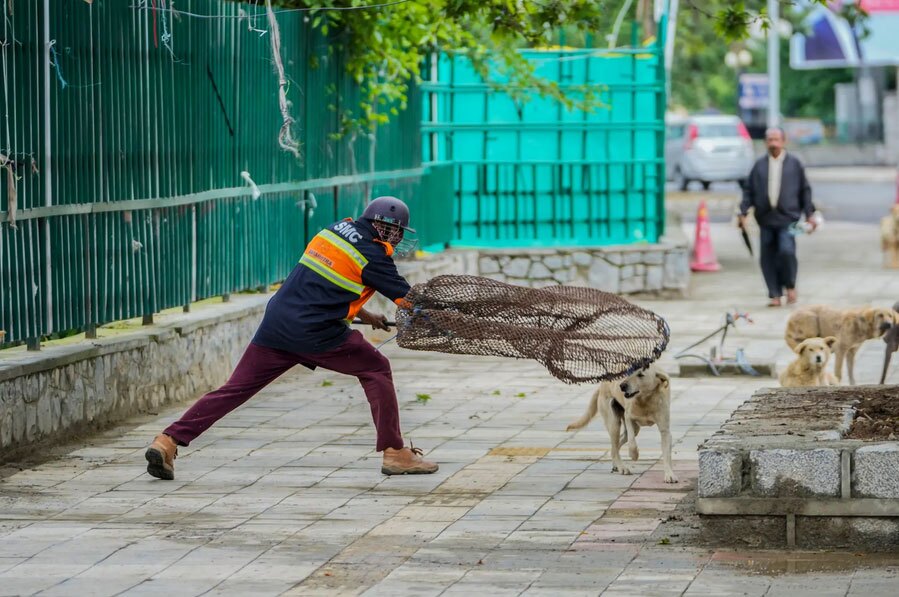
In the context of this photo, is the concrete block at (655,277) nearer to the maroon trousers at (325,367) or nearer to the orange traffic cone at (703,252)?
the orange traffic cone at (703,252)

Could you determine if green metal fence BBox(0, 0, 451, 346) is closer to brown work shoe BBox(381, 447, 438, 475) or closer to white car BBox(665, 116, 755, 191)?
brown work shoe BBox(381, 447, 438, 475)

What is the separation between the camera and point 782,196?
18344 mm

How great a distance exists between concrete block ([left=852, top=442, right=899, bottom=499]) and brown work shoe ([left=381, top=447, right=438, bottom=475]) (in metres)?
2.78

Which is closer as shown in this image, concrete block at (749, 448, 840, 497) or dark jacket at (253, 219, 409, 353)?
concrete block at (749, 448, 840, 497)

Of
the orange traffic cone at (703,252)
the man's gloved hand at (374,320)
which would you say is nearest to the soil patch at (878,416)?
the man's gloved hand at (374,320)

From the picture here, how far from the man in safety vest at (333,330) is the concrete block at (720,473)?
2289 millimetres

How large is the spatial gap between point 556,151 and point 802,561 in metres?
12.7

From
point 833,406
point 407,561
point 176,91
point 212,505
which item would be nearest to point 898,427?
point 833,406

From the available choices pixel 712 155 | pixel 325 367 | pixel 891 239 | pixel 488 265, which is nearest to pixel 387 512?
pixel 325 367

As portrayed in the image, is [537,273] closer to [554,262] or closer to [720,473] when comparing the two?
[554,262]

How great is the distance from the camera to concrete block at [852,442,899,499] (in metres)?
7.16

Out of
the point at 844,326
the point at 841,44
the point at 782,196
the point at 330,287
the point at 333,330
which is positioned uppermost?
the point at 841,44

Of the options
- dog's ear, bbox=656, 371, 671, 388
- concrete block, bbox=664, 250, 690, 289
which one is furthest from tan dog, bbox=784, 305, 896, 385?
concrete block, bbox=664, 250, 690, 289

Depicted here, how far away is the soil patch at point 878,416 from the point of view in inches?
313
